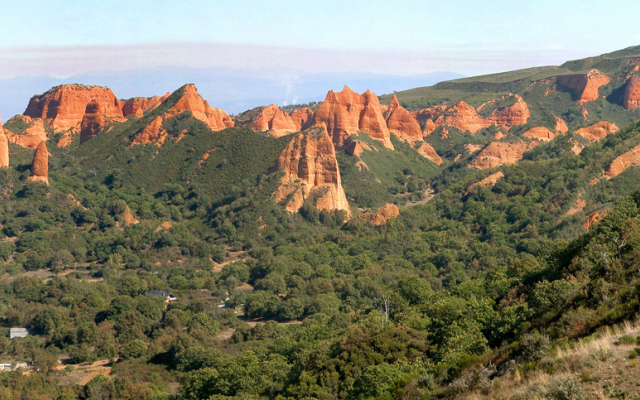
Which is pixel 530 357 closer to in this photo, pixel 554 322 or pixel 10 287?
pixel 554 322

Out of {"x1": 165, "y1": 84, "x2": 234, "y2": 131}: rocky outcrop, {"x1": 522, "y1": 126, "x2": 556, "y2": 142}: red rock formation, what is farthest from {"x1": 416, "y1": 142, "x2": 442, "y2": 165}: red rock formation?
{"x1": 165, "y1": 84, "x2": 234, "y2": 131}: rocky outcrop

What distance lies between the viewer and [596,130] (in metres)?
102

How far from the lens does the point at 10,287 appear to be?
61.7 metres

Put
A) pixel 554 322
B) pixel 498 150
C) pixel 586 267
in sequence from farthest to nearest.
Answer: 1. pixel 498 150
2. pixel 586 267
3. pixel 554 322

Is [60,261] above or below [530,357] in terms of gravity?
below

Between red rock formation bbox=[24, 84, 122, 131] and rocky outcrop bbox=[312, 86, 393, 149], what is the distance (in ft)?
101

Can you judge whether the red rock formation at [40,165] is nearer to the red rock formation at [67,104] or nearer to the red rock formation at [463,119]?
the red rock formation at [67,104]

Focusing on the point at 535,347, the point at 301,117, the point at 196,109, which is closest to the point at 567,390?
the point at 535,347

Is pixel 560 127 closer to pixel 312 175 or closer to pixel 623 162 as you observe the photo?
pixel 623 162

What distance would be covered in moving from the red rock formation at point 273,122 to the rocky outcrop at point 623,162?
60.5m

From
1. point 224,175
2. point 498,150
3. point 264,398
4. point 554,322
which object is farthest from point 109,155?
point 554,322

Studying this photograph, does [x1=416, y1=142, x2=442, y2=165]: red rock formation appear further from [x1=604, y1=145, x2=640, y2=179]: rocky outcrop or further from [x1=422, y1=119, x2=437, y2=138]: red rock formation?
[x1=604, y1=145, x2=640, y2=179]: rocky outcrop

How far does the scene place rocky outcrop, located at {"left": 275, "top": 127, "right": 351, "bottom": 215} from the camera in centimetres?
8431

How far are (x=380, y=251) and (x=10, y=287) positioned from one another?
32.1 m
